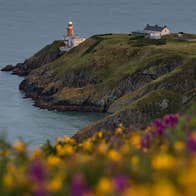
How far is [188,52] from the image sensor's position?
90375mm

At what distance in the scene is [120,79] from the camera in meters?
90.6

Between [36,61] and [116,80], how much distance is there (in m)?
33.7

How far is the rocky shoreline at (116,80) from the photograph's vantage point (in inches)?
2586

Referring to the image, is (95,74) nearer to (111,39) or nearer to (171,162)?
(111,39)

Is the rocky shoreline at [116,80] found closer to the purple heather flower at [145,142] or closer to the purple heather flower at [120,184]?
the purple heather flower at [145,142]

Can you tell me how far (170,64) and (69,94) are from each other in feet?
44.5

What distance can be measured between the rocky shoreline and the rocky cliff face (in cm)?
124

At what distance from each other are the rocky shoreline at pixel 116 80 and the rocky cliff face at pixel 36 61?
1241 millimetres

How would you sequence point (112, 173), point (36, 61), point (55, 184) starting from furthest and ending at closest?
point (36, 61) → point (112, 173) → point (55, 184)

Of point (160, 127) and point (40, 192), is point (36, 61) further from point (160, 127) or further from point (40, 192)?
point (40, 192)

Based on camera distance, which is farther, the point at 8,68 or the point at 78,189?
the point at 8,68

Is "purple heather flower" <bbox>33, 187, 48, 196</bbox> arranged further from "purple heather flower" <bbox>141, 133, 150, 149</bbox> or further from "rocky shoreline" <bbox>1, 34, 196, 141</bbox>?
"rocky shoreline" <bbox>1, 34, 196, 141</bbox>

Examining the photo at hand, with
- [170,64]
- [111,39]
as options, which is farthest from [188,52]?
[111,39]

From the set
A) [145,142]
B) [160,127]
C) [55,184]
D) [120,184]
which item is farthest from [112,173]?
[160,127]
